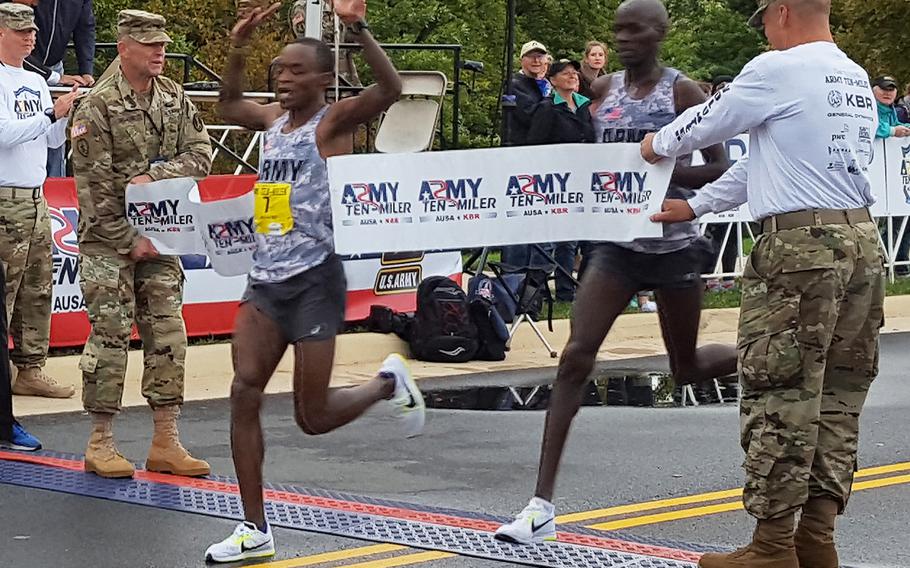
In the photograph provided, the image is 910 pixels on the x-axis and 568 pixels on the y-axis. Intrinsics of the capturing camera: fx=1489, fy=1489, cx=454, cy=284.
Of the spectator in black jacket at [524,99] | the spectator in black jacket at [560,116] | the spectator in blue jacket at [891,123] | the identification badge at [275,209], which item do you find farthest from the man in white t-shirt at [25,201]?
the spectator in blue jacket at [891,123]

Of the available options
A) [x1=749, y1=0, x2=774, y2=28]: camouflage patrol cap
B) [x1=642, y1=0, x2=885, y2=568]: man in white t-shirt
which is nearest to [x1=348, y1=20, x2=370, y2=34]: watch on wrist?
[x1=642, y1=0, x2=885, y2=568]: man in white t-shirt

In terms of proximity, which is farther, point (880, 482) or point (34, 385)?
point (34, 385)

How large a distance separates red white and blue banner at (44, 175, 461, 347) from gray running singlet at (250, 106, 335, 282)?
336 cm

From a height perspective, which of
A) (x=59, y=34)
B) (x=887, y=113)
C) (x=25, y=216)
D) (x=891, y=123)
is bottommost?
(x=25, y=216)

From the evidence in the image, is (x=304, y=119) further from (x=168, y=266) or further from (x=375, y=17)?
(x=375, y=17)

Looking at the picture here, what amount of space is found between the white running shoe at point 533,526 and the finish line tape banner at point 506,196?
1.09 meters

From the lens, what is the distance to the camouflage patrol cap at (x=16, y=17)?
855cm

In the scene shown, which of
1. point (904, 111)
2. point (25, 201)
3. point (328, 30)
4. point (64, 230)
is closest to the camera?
point (25, 201)

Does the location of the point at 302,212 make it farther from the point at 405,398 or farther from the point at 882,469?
the point at 882,469

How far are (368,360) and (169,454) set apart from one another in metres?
3.92

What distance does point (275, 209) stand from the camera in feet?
18.9

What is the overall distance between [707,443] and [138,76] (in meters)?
3.68

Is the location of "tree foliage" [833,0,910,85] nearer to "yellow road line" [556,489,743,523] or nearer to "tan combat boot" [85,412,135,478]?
"yellow road line" [556,489,743,523]

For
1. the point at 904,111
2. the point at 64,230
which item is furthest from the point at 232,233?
the point at 904,111
